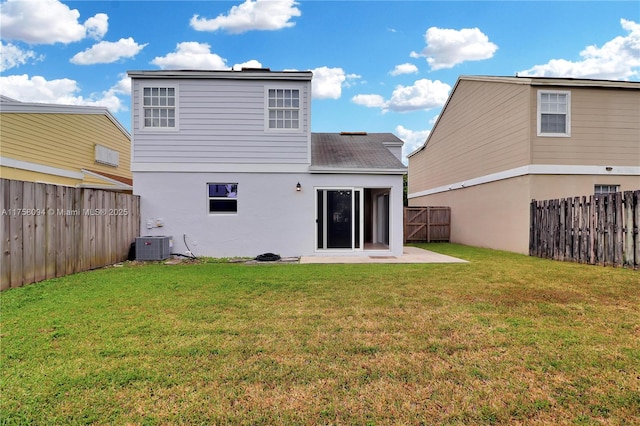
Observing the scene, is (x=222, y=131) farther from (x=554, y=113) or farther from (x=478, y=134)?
(x=554, y=113)

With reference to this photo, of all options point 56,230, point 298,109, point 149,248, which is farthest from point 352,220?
point 56,230

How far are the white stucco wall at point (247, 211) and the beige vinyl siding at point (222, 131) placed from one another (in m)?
Result: 0.61

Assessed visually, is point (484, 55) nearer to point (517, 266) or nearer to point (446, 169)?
point (446, 169)

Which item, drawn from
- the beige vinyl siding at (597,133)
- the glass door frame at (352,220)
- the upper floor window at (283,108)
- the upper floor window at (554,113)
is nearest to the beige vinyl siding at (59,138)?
Result: the upper floor window at (283,108)

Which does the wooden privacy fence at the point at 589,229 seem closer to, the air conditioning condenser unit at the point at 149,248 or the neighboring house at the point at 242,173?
the neighboring house at the point at 242,173

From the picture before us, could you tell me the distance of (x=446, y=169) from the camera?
55.4 feet

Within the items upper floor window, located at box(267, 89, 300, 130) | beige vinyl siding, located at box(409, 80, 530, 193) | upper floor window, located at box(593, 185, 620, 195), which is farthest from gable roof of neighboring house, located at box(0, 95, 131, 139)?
upper floor window, located at box(593, 185, 620, 195)

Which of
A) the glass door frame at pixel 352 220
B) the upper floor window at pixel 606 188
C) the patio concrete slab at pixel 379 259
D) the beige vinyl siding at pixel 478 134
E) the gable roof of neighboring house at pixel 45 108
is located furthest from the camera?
the gable roof of neighboring house at pixel 45 108

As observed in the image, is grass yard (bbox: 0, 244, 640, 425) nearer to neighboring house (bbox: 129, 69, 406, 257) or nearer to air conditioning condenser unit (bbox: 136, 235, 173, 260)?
air conditioning condenser unit (bbox: 136, 235, 173, 260)

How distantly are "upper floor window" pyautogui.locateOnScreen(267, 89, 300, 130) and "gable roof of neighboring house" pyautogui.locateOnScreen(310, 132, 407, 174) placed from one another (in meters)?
1.46

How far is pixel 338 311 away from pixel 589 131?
456 inches

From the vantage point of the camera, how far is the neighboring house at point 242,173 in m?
10.5

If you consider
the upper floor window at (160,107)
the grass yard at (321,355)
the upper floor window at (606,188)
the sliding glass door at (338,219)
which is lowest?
the grass yard at (321,355)

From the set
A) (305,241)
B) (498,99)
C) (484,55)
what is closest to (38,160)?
(305,241)
